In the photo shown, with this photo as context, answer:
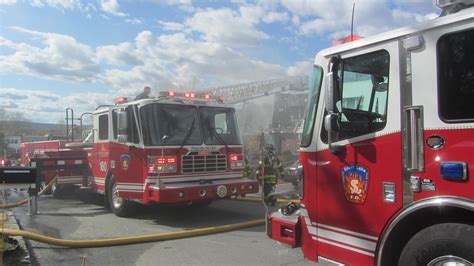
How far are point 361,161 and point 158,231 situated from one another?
15.9 feet

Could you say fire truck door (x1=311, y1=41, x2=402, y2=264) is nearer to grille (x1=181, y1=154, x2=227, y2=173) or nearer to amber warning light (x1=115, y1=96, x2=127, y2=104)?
grille (x1=181, y1=154, x2=227, y2=173)

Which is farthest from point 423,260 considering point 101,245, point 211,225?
point 211,225

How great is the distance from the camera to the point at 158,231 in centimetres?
752

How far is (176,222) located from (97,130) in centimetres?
316

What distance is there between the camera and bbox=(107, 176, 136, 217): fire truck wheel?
882 centimetres

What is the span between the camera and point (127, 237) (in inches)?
268

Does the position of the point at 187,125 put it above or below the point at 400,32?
below

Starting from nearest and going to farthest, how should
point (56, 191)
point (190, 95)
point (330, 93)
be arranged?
point (330, 93), point (190, 95), point (56, 191)

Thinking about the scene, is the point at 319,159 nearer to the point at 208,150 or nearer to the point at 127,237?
the point at 127,237

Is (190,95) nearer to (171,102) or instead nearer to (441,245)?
(171,102)

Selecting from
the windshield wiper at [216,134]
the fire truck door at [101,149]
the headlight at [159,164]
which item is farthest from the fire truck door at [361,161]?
the fire truck door at [101,149]

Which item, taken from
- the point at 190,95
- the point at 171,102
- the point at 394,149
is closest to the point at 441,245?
the point at 394,149

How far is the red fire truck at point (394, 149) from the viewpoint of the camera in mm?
2924

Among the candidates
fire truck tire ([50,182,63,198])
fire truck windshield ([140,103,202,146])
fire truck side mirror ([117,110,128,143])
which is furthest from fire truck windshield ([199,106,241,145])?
fire truck tire ([50,182,63,198])
